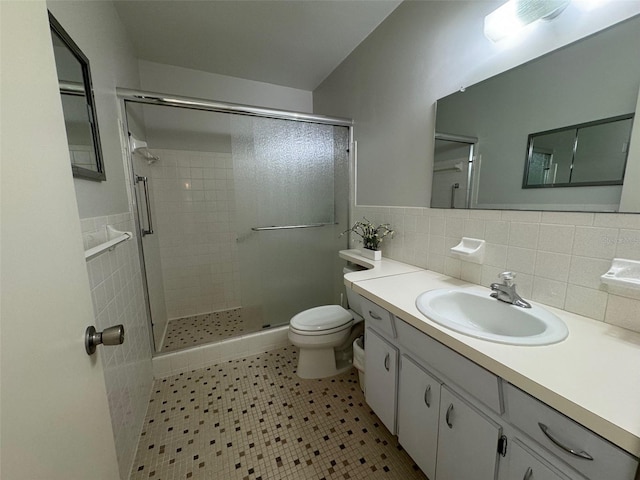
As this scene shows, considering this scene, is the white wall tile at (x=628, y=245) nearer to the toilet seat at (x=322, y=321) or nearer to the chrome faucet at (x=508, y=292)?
the chrome faucet at (x=508, y=292)

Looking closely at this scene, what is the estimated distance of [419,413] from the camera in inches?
40.3

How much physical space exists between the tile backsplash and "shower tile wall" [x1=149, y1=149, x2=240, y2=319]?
2.19m

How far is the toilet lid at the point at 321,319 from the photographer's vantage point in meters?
1.69

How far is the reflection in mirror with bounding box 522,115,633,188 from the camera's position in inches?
32.2

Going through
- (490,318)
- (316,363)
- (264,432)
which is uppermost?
(490,318)

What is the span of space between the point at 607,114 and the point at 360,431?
1726mm

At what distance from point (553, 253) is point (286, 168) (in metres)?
1.75

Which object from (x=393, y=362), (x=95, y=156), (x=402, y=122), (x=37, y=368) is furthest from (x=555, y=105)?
(x=95, y=156)

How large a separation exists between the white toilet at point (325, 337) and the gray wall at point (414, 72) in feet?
2.98

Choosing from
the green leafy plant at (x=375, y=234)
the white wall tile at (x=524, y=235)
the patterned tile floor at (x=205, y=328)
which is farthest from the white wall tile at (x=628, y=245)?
the patterned tile floor at (x=205, y=328)

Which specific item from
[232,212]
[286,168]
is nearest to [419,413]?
[286,168]

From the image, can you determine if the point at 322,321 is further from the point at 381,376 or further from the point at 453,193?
the point at 453,193

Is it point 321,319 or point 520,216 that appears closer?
point 520,216

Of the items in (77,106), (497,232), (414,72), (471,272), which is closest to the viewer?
(77,106)
